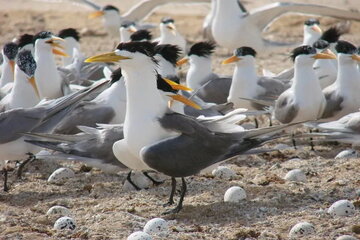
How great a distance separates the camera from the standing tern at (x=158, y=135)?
569 centimetres

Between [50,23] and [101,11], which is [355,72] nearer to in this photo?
[101,11]

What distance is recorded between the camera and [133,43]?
5801 millimetres

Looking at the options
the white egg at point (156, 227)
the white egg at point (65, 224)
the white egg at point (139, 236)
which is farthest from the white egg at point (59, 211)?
the white egg at point (139, 236)

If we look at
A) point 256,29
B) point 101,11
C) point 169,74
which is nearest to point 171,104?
point 169,74

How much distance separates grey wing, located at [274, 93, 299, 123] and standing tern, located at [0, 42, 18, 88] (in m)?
2.61

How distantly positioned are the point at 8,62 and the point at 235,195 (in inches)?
154

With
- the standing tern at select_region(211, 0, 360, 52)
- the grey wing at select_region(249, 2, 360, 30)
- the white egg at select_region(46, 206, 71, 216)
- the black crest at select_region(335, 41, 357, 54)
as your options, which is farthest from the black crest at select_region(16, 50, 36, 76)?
the grey wing at select_region(249, 2, 360, 30)

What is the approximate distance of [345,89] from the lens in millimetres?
8125

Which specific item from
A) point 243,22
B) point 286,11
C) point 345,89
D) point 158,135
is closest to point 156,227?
point 158,135

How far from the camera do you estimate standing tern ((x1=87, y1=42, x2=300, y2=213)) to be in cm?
569

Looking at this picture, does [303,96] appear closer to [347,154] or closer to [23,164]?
[347,154]

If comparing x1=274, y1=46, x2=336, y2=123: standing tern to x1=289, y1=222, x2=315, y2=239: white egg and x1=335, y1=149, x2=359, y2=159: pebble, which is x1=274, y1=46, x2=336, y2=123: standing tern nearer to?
x1=335, y1=149, x2=359, y2=159: pebble

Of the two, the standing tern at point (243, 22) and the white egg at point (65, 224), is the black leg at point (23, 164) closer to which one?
the white egg at point (65, 224)

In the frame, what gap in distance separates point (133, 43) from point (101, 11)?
27.9 ft
